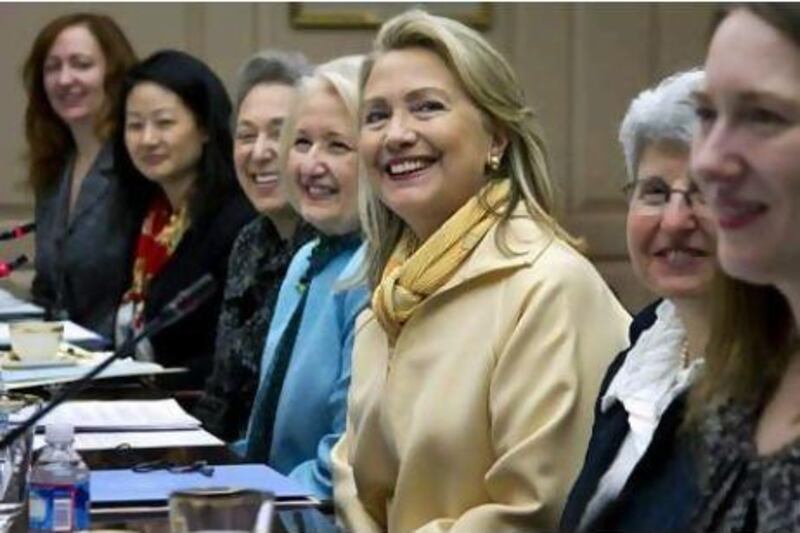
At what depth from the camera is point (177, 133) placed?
12.6 feet

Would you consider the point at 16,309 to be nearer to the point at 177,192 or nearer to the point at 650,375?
the point at 177,192

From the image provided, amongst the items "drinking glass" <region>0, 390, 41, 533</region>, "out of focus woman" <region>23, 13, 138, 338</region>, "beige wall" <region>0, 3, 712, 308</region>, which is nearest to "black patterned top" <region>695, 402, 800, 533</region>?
"drinking glass" <region>0, 390, 41, 533</region>

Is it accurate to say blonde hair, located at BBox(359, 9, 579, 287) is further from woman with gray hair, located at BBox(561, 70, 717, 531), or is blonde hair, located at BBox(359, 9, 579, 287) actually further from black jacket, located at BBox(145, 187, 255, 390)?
black jacket, located at BBox(145, 187, 255, 390)

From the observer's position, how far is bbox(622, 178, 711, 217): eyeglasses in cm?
183

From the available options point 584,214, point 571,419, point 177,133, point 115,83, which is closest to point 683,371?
point 571,419

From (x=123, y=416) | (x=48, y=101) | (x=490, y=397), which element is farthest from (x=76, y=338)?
(x=490, y=397)

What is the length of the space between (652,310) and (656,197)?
0.12 m

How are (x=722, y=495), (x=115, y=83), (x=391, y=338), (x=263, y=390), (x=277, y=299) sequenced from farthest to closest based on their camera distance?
(x=115, y=83) < (x=277, y=299) < (x=263, y=390) < (x=391, y=338) < (x=722, y=495)

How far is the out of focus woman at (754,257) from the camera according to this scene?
128 centimetres

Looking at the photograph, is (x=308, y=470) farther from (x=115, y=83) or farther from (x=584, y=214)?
(x=584, y=214)

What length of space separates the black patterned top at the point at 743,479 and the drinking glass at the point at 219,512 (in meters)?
0.36

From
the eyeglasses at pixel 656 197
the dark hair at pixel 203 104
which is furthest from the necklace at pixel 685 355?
the dark hair at pixel 203 104

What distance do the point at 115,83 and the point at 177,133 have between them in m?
0.90

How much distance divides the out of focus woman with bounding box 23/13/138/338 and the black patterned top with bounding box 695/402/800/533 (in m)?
2.89
